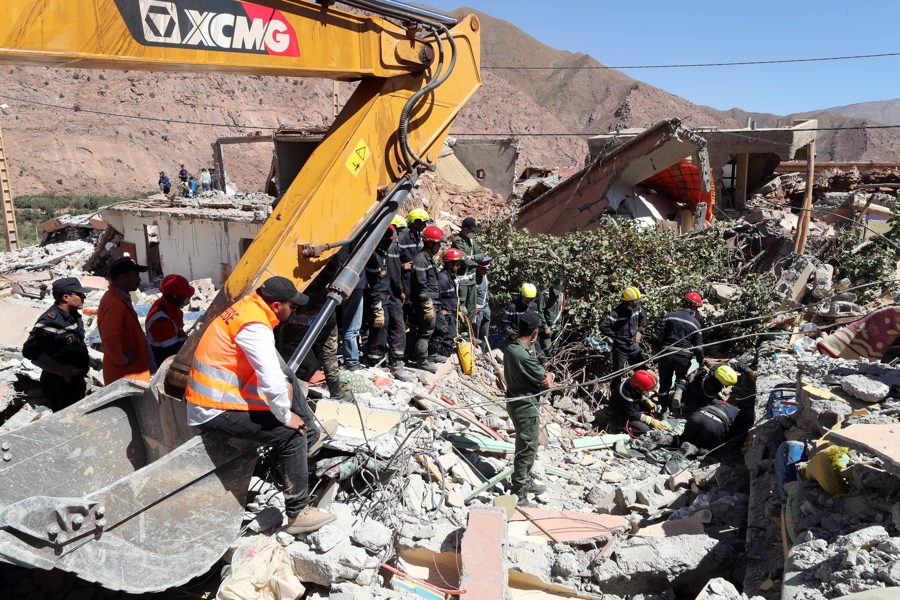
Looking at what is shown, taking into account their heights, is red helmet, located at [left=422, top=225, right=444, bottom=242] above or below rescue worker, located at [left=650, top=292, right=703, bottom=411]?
above

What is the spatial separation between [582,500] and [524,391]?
1237 mm

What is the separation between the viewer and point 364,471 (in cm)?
476

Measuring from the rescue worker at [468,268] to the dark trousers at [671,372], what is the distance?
96.1 inches

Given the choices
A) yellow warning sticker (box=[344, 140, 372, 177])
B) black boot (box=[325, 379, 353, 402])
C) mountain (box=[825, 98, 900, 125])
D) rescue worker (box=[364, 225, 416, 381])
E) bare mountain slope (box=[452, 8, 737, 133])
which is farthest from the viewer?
mountain (box=[825, 98, 900, 125])

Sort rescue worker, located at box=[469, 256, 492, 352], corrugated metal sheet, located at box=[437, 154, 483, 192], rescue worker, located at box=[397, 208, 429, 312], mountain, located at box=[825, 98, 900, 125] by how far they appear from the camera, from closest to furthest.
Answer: rescue worker, located at box=[397, 208, 429, 312] → rescue worker, located at box=[469, 256, 492, 352] → corrugated metal sheet, located at box=[437, 154, 483, 192] → mountain, located at box=[825, 98, 900, 125]

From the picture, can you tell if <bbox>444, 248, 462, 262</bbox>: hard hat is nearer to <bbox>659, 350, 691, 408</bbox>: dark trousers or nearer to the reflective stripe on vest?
<bbox>659, 350, 691, 408</bbox>: dark trousers

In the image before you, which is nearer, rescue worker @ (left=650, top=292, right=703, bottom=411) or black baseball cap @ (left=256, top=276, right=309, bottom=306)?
black baseball cap @ (left=256, top=276, right=309, bottom=306)

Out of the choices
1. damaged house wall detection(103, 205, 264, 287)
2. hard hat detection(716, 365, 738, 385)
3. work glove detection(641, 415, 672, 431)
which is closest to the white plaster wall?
damaged house wall detection(103, 205, 264, 287)

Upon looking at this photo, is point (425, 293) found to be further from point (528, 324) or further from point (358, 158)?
point (358, 158)

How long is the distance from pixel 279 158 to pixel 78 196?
40.7 metres

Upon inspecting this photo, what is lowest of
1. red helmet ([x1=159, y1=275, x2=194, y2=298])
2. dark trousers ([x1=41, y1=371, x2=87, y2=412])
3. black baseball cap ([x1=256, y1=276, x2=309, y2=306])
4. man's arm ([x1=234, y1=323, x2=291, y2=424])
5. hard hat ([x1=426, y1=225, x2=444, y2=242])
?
dark trousers ([x1=41, y1=371, x2=87, y2=412])

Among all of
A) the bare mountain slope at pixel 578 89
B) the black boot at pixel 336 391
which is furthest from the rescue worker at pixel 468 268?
the bare mountain slope at pixel 578 89

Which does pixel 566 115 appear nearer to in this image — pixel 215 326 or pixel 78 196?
pixel 78 196

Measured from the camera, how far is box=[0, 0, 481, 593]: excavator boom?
11.0 feet
